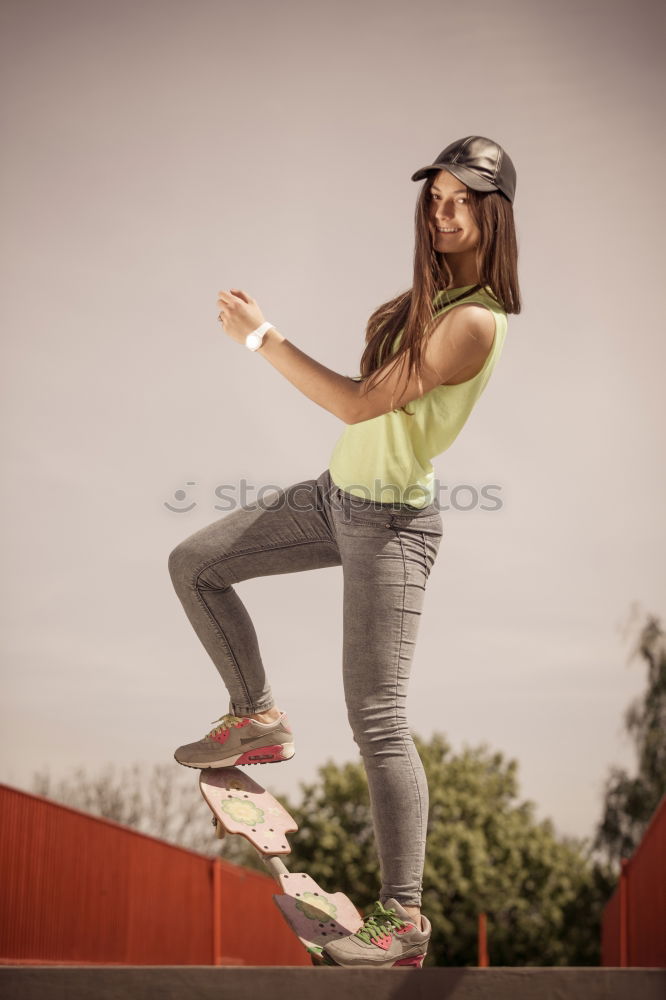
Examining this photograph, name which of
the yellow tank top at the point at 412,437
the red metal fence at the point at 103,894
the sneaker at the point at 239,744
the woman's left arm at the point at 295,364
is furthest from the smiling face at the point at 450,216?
the red metal fence at the point at 103,894

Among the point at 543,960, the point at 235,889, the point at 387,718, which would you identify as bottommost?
the point at 543,960

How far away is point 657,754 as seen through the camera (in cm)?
1795

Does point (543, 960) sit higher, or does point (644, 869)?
point (644, 869)

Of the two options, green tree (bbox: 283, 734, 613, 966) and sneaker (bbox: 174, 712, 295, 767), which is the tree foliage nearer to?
green tree (bbox: 283, 734, 613, 966)

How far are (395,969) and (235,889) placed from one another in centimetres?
971

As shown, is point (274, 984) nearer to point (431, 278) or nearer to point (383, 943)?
point (383, 943)

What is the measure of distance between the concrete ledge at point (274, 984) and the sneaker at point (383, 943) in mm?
409

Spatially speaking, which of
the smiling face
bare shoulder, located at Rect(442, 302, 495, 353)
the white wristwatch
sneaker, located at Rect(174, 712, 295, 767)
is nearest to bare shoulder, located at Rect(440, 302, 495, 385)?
bare shoulder, located at Rect(442, 302, 495, 353)

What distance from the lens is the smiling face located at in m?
2.42

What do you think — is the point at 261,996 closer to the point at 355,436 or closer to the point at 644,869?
the point at 355,436

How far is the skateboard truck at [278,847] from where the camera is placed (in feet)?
8.33

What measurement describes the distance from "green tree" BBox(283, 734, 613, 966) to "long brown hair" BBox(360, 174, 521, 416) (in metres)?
20.1

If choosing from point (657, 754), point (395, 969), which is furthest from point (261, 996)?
point (657, 754)

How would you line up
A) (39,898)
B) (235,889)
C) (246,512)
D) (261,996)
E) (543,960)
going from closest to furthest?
(261,996) < (246,512) < (39,898) < (235,889) < (543,960)
